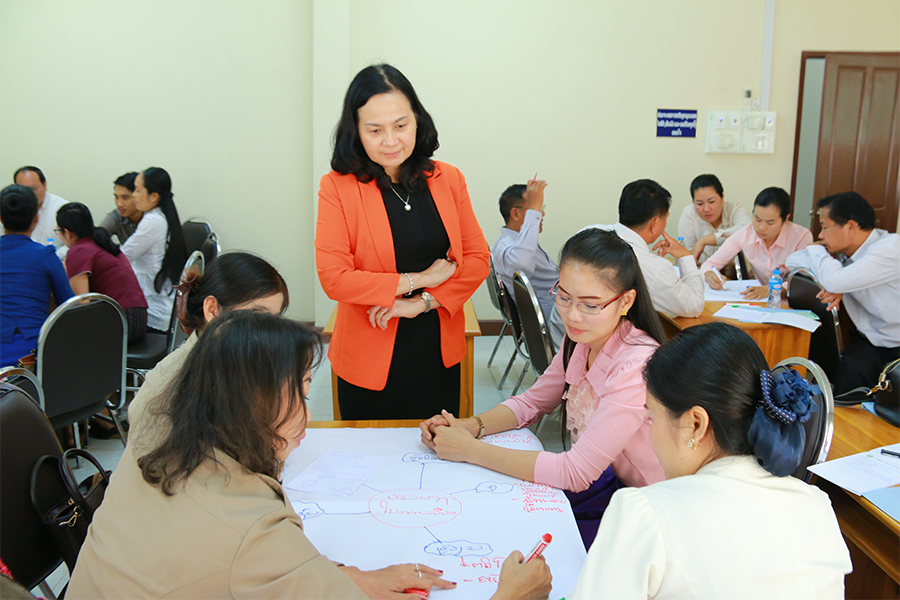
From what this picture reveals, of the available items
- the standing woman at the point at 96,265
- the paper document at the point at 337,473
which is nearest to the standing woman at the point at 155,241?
the standing woman at the point at 96,265

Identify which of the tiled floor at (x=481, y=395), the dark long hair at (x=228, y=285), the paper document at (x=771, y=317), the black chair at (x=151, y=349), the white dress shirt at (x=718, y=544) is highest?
the dark long hair at (x=228, y=285)

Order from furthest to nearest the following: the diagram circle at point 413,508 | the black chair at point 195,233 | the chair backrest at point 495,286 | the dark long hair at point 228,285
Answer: the black chair at point 195,233
the chair backrest at point 495,286
the dark long hair at point 228,285
the diagram circle at point 413,508

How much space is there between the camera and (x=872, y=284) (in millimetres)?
2996

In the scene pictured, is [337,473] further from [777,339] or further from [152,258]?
[152,258]

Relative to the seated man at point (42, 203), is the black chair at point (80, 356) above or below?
below

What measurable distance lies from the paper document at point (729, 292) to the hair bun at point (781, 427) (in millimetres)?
2667

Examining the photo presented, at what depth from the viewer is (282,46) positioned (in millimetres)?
4723

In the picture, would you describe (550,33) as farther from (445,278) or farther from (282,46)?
(445,278)

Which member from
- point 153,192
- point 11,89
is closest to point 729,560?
point 153,192

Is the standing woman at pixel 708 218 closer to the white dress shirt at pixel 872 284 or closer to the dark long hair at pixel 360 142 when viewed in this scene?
the white dress shirt at pixel 872 284

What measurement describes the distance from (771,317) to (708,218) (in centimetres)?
202

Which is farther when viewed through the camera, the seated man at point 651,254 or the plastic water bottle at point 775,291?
the plastic water bottle at point 775,291

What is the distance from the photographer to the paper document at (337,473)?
132cm

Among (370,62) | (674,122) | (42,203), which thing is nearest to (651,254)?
(674,122)
